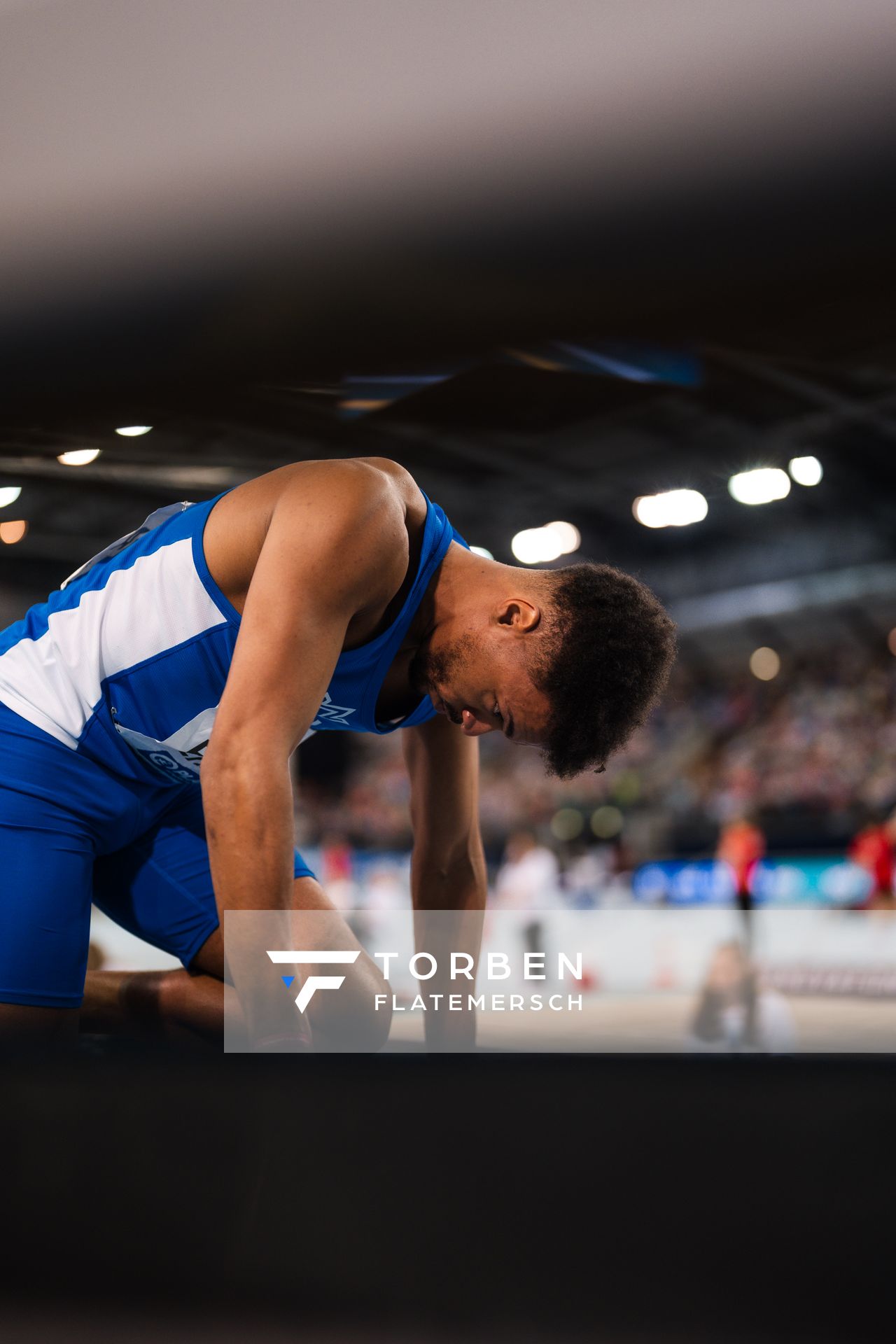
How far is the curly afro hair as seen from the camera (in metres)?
0.81

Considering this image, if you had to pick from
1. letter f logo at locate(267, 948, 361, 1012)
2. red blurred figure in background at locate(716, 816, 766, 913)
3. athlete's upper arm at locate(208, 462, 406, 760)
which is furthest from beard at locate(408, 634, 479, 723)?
red blurred figure in background at locate(716, 816, 766, 913)

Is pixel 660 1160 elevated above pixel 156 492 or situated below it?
below

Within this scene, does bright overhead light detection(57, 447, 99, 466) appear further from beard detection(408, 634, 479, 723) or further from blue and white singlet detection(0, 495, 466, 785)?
beard detection(408, 634, 479, 723)

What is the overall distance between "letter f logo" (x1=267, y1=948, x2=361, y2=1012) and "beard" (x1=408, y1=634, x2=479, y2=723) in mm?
216

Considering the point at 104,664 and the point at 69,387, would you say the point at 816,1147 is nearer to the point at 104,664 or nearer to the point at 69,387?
the point at 104,664

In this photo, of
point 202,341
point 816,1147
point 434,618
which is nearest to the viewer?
point 816,1147

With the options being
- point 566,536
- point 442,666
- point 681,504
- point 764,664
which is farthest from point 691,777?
point 442,666

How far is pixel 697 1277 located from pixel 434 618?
0.51 metres

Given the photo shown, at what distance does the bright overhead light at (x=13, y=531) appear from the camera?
3.55 feet

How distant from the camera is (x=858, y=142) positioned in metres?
0.91

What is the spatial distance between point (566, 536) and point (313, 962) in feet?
3.75

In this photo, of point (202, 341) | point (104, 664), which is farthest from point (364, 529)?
point (202, 341)

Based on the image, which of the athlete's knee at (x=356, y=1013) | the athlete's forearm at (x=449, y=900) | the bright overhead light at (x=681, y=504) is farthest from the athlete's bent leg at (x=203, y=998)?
the bright overhead light at (x=681, y=504)

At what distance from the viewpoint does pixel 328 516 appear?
749 mm
